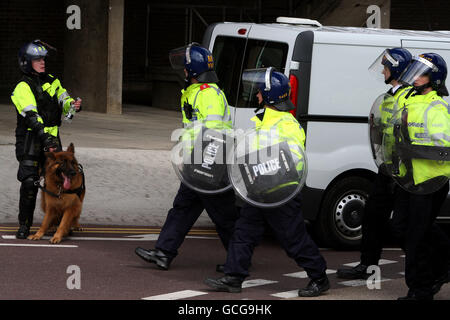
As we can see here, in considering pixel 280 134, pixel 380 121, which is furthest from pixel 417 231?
pixel 280 134

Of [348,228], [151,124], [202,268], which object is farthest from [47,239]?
[151,124]

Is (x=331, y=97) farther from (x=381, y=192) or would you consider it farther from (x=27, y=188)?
(x=27, y=188)

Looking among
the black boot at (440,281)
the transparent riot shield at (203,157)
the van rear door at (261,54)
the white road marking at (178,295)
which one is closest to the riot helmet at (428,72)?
the black boot at (440,281)

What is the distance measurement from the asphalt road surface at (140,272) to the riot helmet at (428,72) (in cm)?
166

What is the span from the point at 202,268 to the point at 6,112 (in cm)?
1097

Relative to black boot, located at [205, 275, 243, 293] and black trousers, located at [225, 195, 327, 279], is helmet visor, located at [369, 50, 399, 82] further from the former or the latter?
black boot, located at [205, 275, 243, 293]

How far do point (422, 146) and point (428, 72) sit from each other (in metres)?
0.59

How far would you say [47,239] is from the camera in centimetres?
1000

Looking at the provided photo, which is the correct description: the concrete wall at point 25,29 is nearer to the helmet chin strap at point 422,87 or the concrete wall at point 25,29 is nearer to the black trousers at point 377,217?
the black trousers at point 377,217

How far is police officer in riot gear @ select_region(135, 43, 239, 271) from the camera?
862cm

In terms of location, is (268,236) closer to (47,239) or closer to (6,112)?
(47,239)

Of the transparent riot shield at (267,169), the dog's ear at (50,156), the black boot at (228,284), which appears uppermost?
the transparent riot shield at (267,169)

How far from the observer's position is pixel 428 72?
303 inches

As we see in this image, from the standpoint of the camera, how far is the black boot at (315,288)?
7879mm
